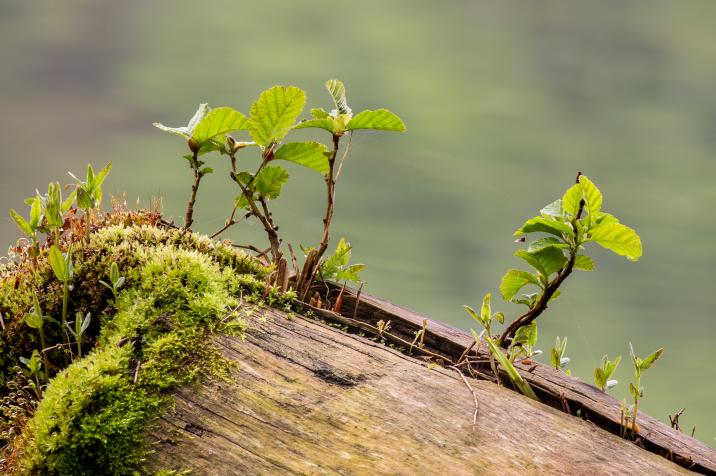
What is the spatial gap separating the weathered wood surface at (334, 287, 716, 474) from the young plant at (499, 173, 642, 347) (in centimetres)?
45

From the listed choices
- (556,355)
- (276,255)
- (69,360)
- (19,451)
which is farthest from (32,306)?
(556,355)

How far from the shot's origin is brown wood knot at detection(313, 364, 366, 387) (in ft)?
9.85

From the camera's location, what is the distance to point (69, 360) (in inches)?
128

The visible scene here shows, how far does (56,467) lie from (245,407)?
77 centimetres

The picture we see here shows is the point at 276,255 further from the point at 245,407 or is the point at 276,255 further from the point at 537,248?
the point at 537,248

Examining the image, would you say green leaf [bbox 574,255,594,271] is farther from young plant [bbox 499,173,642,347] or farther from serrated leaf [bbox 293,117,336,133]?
serrated leaf [bbox 293,117,336,133]

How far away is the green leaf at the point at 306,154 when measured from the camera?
3.66m

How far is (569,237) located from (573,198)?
23cm

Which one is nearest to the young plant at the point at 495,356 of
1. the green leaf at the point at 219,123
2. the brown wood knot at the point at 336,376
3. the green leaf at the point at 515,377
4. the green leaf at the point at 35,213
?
the green leaf at the point at 515,377

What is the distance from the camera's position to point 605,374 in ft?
12.6

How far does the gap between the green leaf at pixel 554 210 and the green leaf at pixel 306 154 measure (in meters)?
1.23

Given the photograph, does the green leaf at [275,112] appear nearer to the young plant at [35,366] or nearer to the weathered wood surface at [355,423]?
the weathered wood surface at [355,423]

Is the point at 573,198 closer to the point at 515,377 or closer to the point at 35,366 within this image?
the point at 515,377

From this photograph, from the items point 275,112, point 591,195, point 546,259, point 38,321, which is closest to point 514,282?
point 546,259
